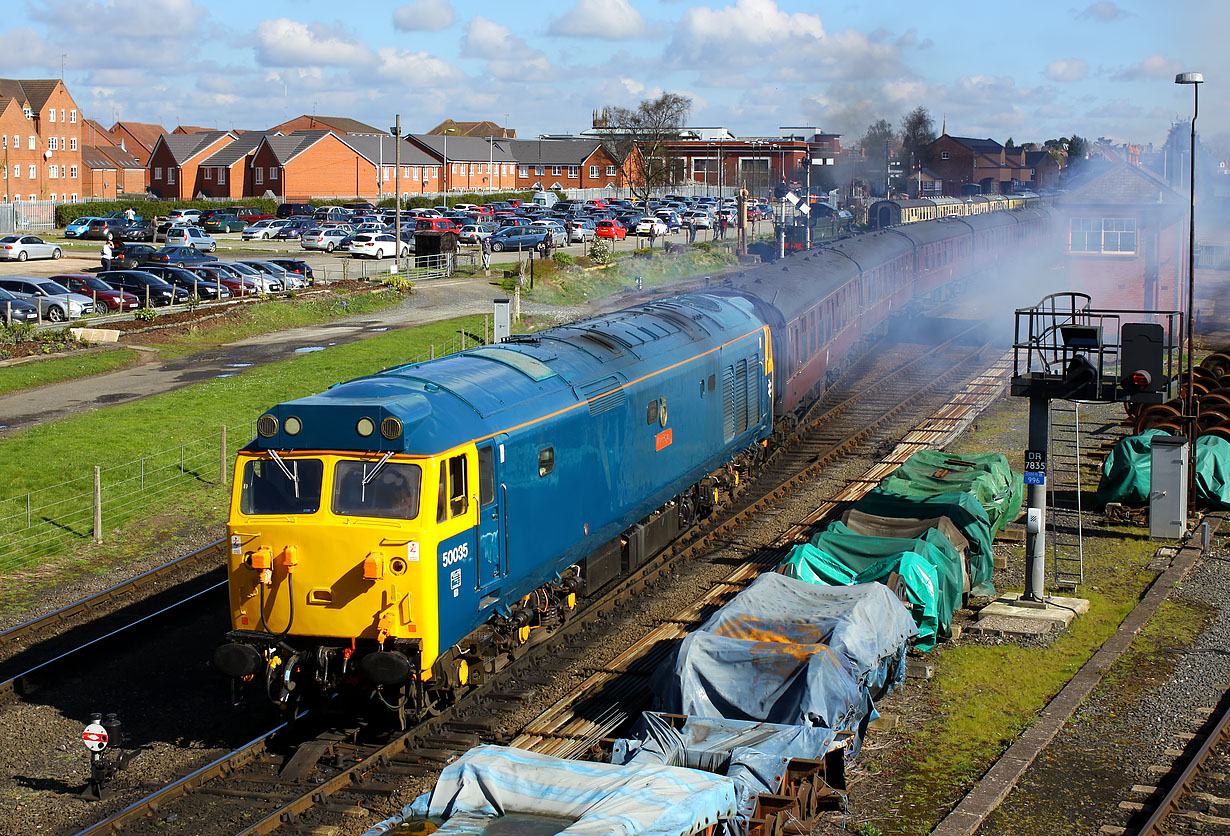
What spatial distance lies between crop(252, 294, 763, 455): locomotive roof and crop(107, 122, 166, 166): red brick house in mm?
145028

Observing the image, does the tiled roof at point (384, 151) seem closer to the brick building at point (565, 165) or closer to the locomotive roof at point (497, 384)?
the brick building at point (565, 165)

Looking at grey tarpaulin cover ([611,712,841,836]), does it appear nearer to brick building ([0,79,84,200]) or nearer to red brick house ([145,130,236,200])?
brick building ([0,79,84,200])

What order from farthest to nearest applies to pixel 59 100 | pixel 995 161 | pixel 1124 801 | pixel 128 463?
pixel 995 161
pixel 59 100
pixel 128 463
pixel 1124 801

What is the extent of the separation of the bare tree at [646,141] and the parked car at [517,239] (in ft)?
142

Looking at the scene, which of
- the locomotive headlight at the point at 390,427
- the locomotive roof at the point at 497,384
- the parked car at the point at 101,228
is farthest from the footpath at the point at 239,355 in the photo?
the parked car at the point at 101,228

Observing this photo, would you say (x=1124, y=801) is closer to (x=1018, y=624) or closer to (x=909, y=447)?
(x=1018, y=624)

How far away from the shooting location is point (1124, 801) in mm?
11781

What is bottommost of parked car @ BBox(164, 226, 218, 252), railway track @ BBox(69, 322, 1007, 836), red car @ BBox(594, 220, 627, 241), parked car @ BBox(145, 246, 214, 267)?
railway track @ BBox(69, 322, 1007, 836)

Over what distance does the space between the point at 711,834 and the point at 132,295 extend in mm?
40474

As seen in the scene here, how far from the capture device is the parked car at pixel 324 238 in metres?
66.4

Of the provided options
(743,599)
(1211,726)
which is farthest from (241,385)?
(1211,726)

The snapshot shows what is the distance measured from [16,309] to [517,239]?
99.1ft

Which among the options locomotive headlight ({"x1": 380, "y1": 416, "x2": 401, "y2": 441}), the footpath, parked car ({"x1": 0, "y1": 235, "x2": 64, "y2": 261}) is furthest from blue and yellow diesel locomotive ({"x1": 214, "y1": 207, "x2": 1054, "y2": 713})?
parked car ({"x1": 0, "y1": 235, "x2": 64, "y2": 261})

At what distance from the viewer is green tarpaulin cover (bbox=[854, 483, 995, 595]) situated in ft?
59.8
